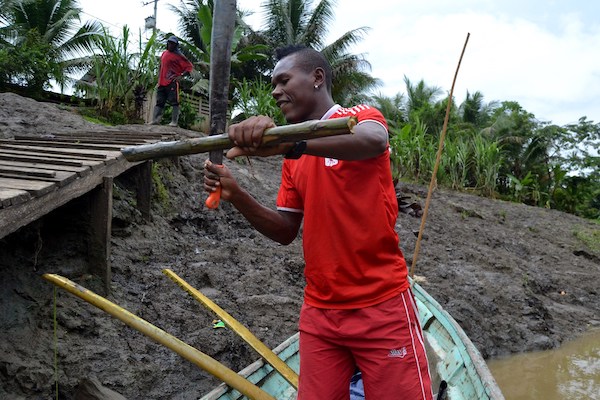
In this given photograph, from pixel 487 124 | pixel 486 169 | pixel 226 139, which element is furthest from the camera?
pixel 487 124

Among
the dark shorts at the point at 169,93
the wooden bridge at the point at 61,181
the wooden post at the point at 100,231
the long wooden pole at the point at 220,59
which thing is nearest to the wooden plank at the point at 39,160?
the wooden bridge at the point at 61,181

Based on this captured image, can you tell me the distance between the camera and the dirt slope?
3082 mm

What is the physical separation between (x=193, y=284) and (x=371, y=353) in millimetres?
3044

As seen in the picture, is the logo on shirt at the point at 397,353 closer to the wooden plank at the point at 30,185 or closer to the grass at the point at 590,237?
the wooden plank at the point at 30,185

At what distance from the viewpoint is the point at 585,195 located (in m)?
18.8

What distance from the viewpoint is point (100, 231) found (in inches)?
139

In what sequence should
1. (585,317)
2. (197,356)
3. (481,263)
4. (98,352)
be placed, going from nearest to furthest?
(197,356) → (98,352) → (585,317) → (481,263)

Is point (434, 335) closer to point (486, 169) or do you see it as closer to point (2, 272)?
point (2, 272)

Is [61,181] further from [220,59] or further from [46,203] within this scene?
[220,59]

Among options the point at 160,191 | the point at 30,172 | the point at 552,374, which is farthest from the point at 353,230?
the point at 552,374

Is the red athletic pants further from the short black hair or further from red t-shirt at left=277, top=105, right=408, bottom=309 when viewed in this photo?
the short black hair

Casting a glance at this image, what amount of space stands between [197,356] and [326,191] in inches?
48.3

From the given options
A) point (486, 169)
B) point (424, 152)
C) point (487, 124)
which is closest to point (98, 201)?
point (424, 152)

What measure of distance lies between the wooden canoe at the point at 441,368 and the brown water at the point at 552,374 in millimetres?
2288
